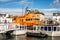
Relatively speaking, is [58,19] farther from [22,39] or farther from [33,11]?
[22,39]

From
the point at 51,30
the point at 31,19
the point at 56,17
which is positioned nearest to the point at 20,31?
the point at 31,19

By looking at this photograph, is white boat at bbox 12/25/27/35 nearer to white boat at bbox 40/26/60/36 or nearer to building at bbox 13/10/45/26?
building at bbox 13/10/45/26

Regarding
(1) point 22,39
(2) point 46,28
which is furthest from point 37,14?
(1) point 22,39

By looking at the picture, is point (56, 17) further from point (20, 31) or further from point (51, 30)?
point (20, 31)

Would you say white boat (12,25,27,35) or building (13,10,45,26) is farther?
white boat (12,25,27,35)

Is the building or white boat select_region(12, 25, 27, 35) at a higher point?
the building

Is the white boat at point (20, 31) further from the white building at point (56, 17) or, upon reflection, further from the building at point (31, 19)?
the white building at point (56, 17)

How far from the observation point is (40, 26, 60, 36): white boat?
222 inches

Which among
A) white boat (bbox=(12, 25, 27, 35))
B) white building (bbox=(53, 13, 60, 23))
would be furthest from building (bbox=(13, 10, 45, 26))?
white building (bbox=(53, 13, 60, 23))

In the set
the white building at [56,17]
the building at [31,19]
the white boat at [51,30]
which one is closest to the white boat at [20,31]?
the building at [31,19]

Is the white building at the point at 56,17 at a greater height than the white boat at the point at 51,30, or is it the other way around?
the white building at the point at 56,17

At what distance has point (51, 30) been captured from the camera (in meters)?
5.81

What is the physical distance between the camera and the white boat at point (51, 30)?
5.63 metres

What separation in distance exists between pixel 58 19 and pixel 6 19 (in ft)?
6.19
